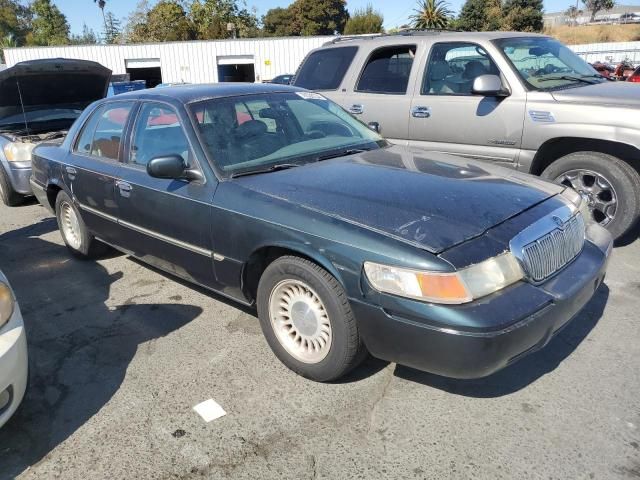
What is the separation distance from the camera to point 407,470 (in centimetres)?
239

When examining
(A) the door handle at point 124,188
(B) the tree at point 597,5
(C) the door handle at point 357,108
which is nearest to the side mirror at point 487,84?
(C) the door handle at point 357,108

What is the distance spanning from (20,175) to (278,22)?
228ft

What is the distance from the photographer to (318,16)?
66.4m

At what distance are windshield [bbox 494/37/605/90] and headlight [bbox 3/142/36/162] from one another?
5.91 metres

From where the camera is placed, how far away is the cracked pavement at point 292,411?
2447 millimetres

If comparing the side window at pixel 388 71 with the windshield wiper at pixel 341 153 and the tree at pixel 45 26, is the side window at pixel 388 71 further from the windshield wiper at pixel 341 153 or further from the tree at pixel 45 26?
the tree at pixel 45 26

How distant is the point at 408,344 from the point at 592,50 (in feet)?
148

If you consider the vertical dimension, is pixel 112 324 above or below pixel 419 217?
below

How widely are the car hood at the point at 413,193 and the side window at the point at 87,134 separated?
7.28 feet

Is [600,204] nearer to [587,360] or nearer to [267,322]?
[587,360]

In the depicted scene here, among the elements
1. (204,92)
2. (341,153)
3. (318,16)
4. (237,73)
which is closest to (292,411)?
(341,153)

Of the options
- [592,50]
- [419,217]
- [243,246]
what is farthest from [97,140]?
[592,50]

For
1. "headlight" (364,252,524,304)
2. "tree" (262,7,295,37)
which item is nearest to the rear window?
"headlight" (364,252,524,304)

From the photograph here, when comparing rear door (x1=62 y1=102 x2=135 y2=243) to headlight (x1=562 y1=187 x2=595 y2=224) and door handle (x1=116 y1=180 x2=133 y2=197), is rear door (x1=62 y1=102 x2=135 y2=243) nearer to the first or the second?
door handle (x1=116 y1=180 x2=133 y2=197)
